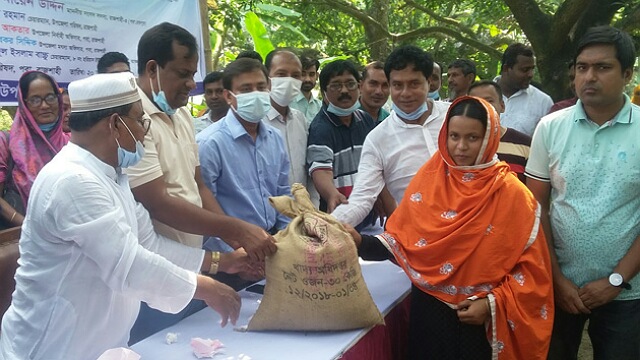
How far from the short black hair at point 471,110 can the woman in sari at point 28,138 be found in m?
2.66

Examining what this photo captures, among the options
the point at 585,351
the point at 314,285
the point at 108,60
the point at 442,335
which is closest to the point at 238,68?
the point at 108,60

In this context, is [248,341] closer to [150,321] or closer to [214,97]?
[150,321]

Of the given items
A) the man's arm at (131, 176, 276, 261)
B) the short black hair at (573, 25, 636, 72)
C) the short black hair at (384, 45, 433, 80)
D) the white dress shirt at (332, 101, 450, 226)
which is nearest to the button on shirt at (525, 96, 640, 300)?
the short black hair at (573, 25, 636, 72)

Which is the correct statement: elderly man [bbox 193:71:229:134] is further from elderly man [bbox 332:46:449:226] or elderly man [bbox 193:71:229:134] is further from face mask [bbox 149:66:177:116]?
face mask [bbox 149:66:177:116]

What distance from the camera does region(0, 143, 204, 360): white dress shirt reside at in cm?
160

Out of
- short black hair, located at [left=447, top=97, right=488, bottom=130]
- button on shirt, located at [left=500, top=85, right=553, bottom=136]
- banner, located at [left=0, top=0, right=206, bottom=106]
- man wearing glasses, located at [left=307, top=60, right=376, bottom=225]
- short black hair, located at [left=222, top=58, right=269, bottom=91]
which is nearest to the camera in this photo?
short black hair, located at [left=447, top=97, right=488, bottom=130]

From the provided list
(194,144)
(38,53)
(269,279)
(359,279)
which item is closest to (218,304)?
(269,279)

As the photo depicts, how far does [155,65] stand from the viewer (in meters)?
2.41

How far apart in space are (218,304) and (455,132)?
118 centimetres

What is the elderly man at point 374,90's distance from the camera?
168 inches

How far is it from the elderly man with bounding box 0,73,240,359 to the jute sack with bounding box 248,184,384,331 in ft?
1.19

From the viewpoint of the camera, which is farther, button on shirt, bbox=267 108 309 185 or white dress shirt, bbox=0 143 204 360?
button on shirt, bbox=267 108 309 185

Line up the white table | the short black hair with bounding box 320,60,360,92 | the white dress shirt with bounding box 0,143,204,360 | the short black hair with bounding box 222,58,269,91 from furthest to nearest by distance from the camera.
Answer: the short black hair with bounding box 320,60,360,92
the short black hair with bounding box 222,58,269,91
the white table
the white dress shirt with bounding box 0,143,204,360

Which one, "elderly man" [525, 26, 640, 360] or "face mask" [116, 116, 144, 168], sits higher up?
"face mask" [116, 116, 144, 168]
